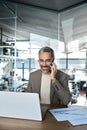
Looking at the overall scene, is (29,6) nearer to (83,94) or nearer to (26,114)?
(83,94)

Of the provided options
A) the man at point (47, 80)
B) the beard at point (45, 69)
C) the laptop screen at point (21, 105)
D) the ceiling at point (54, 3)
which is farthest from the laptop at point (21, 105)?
the ceiling at point (54, 3)

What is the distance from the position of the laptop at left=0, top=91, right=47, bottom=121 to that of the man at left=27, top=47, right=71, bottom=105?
48 centimetres

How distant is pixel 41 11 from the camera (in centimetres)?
456

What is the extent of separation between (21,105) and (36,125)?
0.14m

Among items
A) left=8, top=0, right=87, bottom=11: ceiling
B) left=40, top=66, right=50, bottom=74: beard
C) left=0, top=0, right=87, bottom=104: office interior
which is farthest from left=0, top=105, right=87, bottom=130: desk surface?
left=8, top=0, right=87, bottom=11: ceiling

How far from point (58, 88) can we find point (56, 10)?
10.9 feet

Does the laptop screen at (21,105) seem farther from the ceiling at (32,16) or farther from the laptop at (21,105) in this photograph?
the ceiling at (32,16)

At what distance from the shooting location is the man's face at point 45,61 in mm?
1761

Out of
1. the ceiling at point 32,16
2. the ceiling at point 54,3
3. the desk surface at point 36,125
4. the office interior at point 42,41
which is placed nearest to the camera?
the desk surface at point 36,125

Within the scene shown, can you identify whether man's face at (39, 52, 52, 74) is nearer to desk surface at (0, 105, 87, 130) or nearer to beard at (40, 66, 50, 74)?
beard at (40, 66, 50, 74)

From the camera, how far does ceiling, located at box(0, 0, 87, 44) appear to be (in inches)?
173

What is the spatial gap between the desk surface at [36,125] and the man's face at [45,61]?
607 mm

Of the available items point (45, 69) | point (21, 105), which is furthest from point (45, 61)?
point (21, 105)

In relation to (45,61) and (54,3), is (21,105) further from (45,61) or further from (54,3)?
(54,3)
